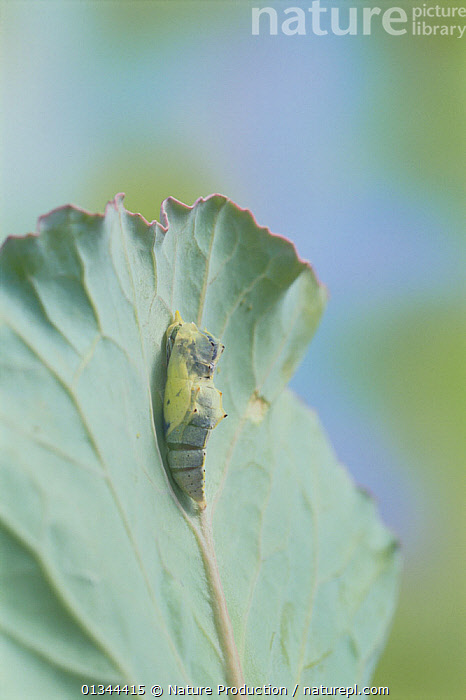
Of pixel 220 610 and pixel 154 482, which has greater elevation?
pixel 154 482

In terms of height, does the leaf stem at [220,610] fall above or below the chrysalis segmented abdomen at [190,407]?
below

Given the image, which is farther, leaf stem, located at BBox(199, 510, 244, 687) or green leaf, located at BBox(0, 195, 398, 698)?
leaf stem, located at BBox(199, 510, 244, 687)

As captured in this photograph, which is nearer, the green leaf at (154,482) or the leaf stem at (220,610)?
the green leaf at (154,482)

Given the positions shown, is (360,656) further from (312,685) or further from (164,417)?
(164,417)

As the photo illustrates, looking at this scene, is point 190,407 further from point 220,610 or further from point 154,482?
point 220,610

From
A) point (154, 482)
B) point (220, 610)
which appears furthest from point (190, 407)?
point (220, 610)

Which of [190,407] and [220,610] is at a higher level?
[190,407]
